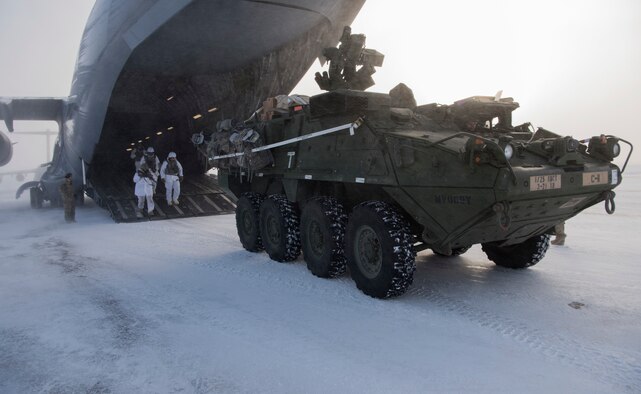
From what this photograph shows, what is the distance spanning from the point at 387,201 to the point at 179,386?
311cm

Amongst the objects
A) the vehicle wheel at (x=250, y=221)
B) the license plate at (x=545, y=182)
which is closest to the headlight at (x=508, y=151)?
the license plate at (x=545, y=182)

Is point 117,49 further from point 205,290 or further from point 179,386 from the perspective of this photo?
point 179,386

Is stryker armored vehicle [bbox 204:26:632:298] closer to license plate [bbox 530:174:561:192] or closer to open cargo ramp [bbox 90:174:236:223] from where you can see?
license plate [bbox 530:174:561:192]

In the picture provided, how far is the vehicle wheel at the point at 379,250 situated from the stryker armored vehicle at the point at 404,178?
0.04ft

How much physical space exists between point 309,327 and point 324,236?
1729 mm

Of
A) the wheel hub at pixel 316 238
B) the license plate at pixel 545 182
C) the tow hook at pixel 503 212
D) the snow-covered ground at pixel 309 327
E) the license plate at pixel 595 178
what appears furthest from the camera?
the wheel hub at pixel 316 238

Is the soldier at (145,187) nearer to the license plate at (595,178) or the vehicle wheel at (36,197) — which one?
the vehicle wheel at (36,197)

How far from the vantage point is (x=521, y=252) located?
240 inches

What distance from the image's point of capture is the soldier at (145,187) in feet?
40.5

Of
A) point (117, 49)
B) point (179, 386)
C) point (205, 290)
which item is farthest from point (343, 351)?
point (117, 49)

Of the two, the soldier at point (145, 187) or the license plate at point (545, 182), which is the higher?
the license plate at point (545, 182)

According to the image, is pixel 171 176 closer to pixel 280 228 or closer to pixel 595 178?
pixel 280 228

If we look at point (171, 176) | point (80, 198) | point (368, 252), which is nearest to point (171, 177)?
point (171, 176)

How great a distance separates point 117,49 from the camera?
11.5 m
